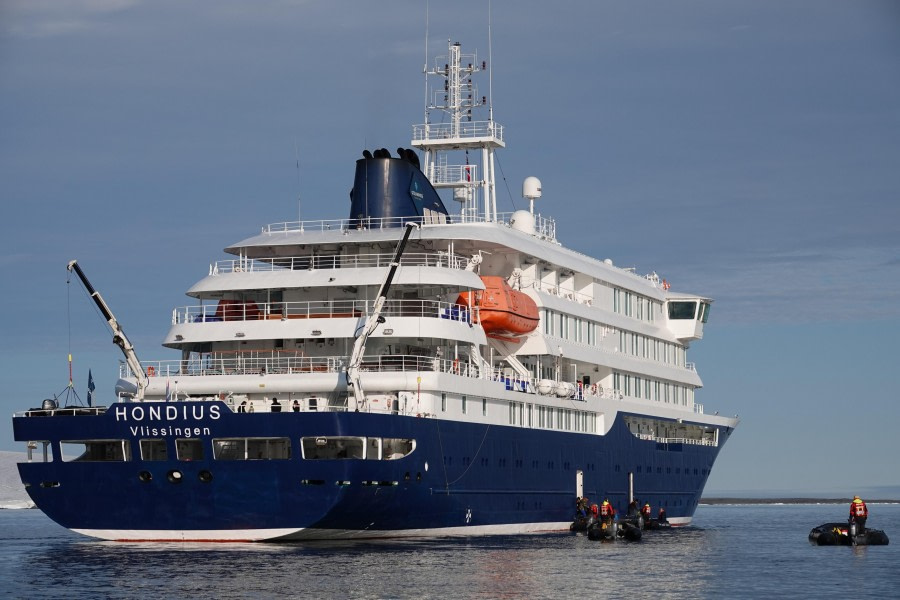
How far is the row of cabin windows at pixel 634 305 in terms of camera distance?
61.1m

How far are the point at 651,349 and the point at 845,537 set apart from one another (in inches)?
592

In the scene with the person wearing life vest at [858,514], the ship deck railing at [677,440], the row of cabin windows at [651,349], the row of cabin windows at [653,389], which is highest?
the row of cabin windows at [651,349]

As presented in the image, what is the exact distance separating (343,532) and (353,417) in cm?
395

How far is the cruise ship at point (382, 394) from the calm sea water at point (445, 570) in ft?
4.42

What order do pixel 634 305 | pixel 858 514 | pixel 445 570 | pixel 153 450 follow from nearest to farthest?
pixel 445 570, pixel 153 450, pixel 858 514, pixel 634 305

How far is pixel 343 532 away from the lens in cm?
4281

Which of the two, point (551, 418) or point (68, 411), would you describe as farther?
point (551, 418)

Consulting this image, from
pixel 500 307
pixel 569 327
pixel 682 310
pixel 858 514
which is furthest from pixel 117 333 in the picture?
pixel 682 310

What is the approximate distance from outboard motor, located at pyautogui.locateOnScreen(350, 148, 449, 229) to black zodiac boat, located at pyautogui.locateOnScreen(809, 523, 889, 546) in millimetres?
17327

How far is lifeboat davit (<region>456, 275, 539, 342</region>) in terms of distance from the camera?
48656 millimetres

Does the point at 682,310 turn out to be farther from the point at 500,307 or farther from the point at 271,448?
the point at 271,448

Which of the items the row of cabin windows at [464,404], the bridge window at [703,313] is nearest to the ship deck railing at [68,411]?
the row of cabin windows at [464,404]

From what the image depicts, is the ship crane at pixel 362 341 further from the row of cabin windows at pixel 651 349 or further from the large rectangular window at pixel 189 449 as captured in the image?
the row of cabin windows at pixel 651 349

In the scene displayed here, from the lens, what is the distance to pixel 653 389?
6353 cm
